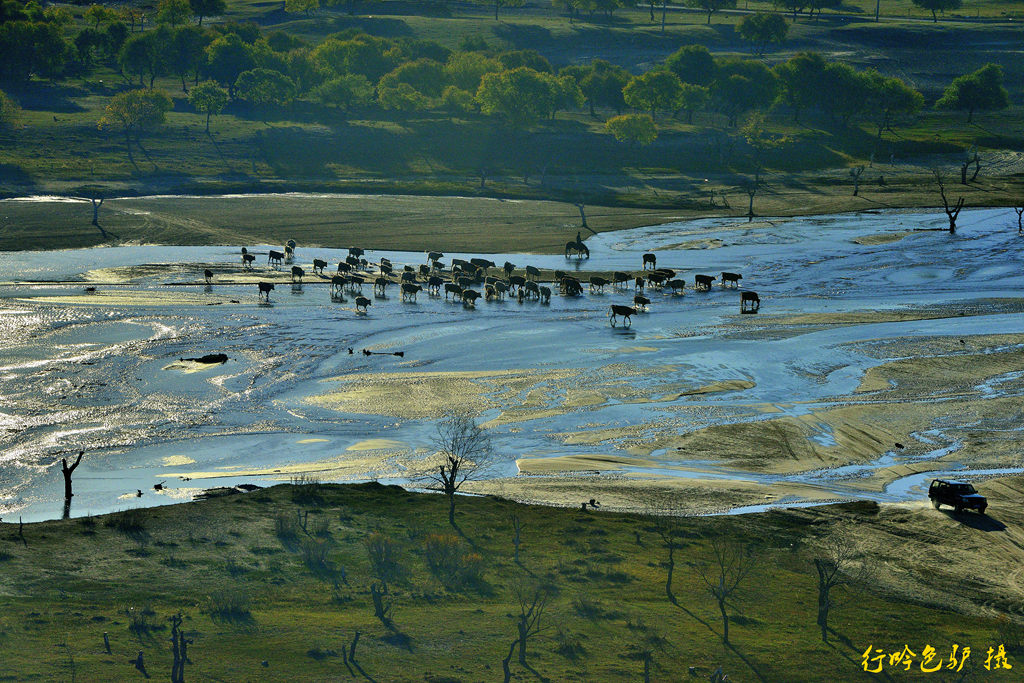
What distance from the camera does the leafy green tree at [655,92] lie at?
137375 millimetres

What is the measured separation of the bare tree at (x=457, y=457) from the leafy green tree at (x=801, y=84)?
112m

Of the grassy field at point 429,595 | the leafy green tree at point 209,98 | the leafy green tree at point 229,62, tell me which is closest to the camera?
the grassy field at point 429,595

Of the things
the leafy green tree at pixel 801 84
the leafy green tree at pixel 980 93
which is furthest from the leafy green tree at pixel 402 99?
the leafy green tree at pixel 980 93

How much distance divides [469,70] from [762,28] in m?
59.8

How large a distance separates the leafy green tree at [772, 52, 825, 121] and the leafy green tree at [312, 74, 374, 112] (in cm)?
5380

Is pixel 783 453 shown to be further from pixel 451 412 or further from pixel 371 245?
pixel 371 245

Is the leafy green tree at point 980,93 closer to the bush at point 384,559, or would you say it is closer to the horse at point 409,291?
the horse at point 409,291

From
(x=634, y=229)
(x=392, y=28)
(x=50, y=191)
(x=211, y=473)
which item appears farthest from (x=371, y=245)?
(x=392, y=28)

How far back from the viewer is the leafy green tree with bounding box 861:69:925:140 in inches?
5595

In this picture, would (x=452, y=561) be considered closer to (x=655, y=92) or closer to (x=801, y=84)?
(x=655, y=92)

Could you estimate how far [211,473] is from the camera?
125ft

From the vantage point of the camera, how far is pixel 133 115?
116250mm

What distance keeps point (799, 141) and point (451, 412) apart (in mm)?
97270

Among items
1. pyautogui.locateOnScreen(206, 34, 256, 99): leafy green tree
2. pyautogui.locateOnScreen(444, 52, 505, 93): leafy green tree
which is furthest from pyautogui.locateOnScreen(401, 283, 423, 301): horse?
pyautogui.locateOnScreen(206, 34, 256, 99): leafy green tree
